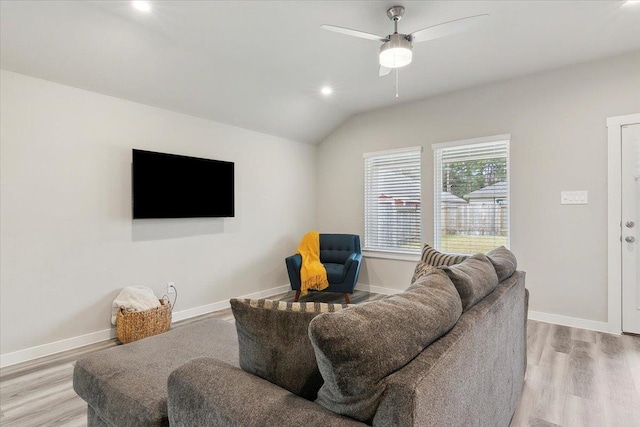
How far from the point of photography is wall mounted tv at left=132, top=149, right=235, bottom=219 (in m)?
3.33

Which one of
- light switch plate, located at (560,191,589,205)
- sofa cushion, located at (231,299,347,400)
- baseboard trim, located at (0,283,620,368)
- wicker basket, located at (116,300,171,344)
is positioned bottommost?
baseboard trim, located at (0,283,620,368)

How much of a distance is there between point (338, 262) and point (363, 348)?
150 inches

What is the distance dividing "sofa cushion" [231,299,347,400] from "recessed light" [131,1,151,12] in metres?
2.39

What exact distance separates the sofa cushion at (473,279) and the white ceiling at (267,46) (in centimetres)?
195

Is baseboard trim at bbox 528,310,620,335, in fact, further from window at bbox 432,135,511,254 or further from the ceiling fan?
the ceiling fan

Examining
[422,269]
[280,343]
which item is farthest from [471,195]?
[280,343]

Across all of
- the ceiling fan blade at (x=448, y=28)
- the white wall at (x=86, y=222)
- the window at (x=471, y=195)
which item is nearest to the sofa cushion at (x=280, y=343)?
the ceiling fan blade at (x=448, y=28)

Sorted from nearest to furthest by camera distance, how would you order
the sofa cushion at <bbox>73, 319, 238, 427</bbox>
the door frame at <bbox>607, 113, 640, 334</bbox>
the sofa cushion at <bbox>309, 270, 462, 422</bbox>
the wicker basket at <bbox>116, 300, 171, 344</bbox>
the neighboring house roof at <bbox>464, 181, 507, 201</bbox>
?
the sofa cushion at <bbox>309, 270, 462, 422</bbox> < the sofa cushion at <bbox>73, 319, 238, 427</bbox> < the wicker basket at <bbox>116, 300, 171, 344</bbox> < the door frame at <bbox>607, 113, 640, 334</bbox> < the neighboring house roof at <bbox>464, 181, 507, 201</bbox>

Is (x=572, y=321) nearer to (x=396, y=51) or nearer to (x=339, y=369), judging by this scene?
(x=396, y=51)

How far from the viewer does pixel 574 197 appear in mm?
3424

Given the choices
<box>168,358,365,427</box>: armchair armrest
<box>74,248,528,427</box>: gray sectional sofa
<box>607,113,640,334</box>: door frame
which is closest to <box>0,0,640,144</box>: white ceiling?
<box>607,113,640,334</box>: door frame

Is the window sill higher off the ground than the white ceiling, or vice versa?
the white ceiling

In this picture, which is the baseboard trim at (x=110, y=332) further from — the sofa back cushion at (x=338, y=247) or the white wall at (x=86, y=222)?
the sofa back cushion at (x=338, y=247)

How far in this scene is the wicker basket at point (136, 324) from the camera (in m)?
2.99
